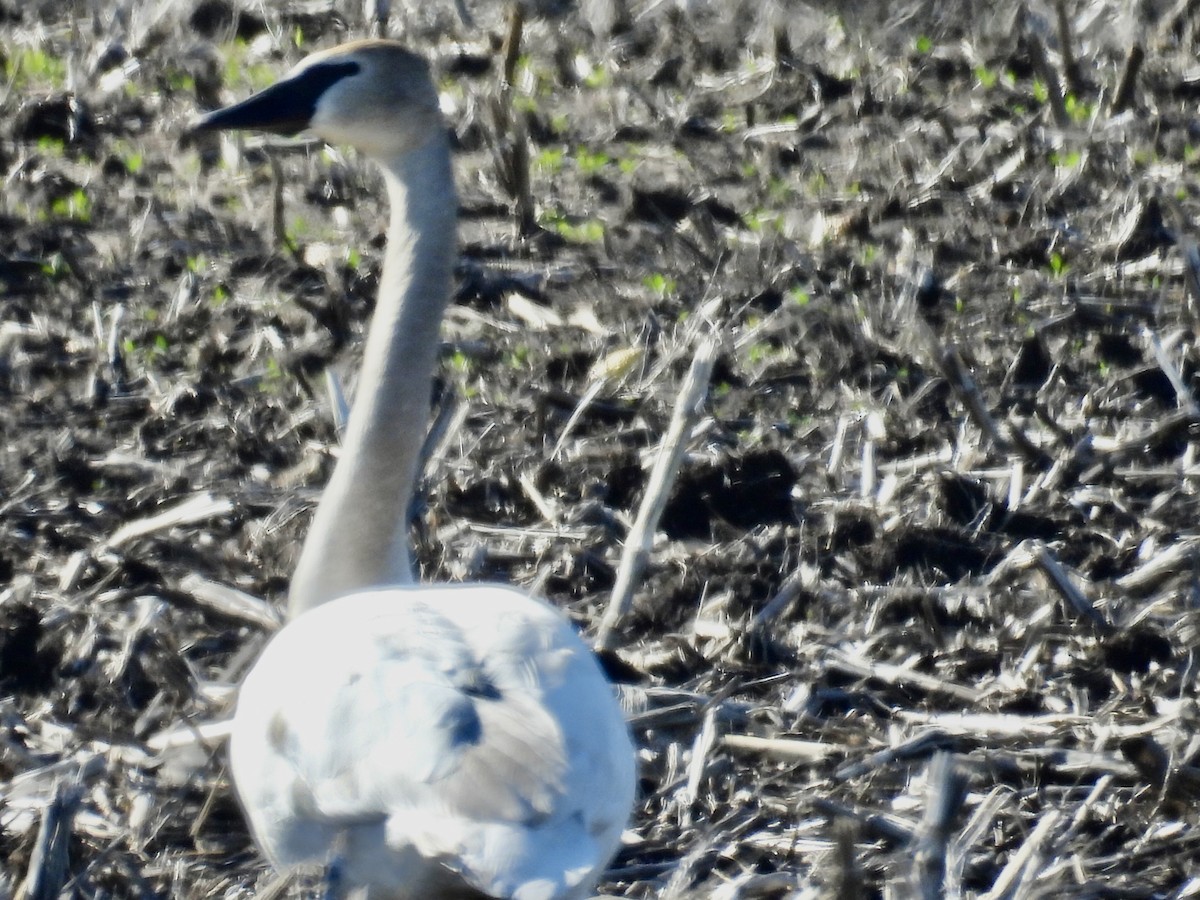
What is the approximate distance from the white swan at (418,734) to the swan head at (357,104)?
2.19ft

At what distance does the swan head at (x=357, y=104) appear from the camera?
3.98m

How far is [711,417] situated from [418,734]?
Answer: 2370mm

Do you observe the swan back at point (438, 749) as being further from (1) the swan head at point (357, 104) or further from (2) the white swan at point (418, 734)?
(1) the swan head at point (357, 104)

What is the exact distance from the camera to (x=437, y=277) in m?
3.97

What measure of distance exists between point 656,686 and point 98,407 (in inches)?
79.4

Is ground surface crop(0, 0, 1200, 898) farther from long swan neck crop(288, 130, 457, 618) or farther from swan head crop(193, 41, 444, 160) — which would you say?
swan head crop(193, 41, 444, 160)

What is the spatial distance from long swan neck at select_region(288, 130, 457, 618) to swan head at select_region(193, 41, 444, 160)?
0.05 metres

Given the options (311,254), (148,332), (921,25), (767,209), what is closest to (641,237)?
(767,209)

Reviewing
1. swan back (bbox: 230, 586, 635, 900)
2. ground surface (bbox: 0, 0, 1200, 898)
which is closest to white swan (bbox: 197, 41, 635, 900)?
swan back (bbox: 230, 586, 635, 900)

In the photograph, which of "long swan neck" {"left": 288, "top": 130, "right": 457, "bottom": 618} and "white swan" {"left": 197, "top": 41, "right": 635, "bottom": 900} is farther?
"long swan neck" {"left": 288, "top": 130, "right": 457, "bottom": 618}

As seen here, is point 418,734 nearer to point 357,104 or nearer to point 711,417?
point 357,104

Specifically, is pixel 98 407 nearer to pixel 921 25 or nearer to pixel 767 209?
pixel 767 209

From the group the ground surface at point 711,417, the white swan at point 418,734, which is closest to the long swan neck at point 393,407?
the white swan at point 418,734

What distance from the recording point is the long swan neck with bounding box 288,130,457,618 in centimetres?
386
